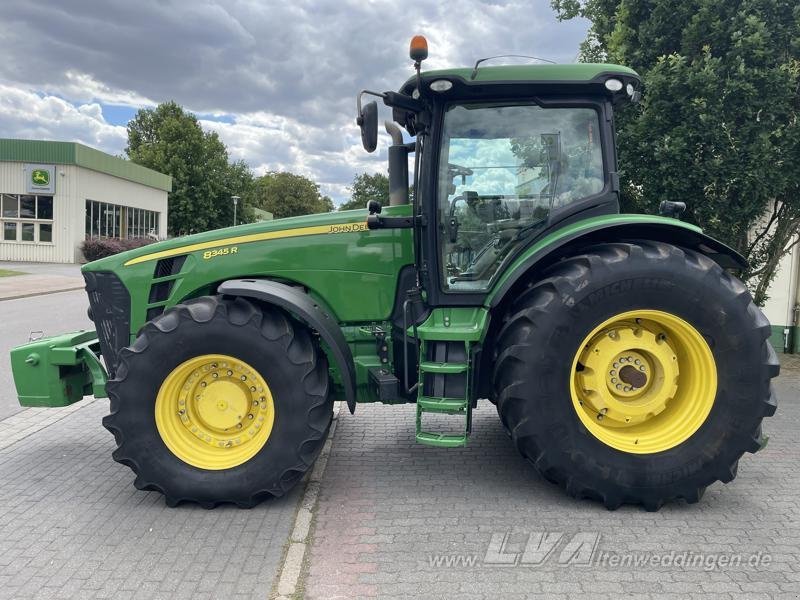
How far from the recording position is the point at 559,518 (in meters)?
3.58

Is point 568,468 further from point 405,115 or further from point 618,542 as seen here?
point 405,115

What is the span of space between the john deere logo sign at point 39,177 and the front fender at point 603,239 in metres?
30.5

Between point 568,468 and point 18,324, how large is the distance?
1088 centimetres

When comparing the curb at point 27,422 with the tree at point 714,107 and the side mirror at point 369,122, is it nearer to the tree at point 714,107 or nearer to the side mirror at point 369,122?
the side mirror at point 369,122

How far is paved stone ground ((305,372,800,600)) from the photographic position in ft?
9.59

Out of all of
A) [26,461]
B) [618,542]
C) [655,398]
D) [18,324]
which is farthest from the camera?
[18,324]

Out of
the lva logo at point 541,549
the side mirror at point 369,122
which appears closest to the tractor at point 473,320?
the side mirror at point 369,122

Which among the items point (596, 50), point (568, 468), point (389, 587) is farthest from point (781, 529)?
point (596, 50)

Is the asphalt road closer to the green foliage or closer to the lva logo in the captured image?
the lva logo

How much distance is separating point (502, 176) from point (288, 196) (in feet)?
260

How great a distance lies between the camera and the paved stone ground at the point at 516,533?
292 cm

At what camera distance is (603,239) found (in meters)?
3.96

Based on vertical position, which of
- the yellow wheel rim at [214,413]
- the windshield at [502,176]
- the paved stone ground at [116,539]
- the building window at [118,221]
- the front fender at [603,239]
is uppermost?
the building window at [118,221]

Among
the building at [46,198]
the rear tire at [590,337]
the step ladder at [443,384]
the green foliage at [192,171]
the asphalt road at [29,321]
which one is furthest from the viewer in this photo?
the green foliage at [192,171]
